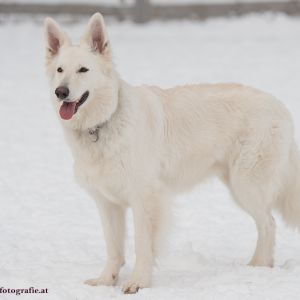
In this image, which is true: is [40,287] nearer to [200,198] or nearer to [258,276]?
[258,276]

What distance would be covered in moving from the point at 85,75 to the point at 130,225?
7.52ft

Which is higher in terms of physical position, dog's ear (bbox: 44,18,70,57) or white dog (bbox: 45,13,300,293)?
dog's ear (bbox: 44,18,70,57)

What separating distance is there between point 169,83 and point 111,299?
8.75 meters

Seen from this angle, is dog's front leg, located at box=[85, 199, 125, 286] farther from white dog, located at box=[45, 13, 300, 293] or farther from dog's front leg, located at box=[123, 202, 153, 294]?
dog's front leg, located at box=[123, 202, 153, 294]

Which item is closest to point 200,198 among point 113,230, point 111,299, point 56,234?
point 56,234

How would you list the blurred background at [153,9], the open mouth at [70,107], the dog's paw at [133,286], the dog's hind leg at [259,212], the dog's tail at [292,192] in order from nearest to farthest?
1. the open mouth at [70,107]
2. the dog's paw at [133,286]
3. the dog's hind leg at [259,212]
4. the dog's tail at [292,192]
5. the blurred background at [153,9]

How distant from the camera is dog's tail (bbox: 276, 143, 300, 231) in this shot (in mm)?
5270

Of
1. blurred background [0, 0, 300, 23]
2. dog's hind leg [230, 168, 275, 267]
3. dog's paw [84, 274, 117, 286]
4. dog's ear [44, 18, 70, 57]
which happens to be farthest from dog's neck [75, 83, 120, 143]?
blurred background [0, 0, 300, 23]

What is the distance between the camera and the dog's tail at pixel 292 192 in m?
5.27

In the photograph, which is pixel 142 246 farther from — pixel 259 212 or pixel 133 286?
pixel 259 212

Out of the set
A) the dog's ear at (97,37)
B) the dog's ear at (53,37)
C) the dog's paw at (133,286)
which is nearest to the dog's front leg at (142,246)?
the dog's paw at (133,286)

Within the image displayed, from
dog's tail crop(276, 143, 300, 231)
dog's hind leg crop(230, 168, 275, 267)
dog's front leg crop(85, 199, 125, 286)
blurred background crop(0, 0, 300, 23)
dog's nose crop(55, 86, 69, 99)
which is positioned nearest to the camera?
dog's nose crop(55, 86, 69, 99)

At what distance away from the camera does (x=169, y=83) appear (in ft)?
41.4

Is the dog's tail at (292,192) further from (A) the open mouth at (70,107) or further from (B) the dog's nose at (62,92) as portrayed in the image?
(B) the dog's nose at (62,92)
